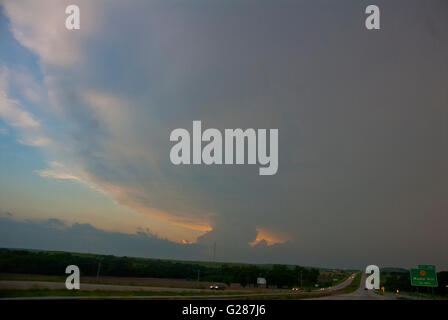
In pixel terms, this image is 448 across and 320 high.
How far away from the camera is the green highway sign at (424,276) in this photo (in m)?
33.9

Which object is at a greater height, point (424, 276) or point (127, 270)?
point (424, 276)

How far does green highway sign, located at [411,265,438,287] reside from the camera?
33.9 metres

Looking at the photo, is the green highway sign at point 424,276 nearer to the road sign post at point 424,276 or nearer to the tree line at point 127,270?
the road sign post at point 424,276

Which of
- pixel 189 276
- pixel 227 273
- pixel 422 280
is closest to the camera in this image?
pixel 422 280

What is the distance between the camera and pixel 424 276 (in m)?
34.4

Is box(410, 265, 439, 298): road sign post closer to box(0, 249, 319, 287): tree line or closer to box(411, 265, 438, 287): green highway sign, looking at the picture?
box(411, 265, 438, 287): green highway sign

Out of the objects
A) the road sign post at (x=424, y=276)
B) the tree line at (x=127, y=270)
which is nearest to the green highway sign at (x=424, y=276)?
the road sign post at (x=424, y=276)

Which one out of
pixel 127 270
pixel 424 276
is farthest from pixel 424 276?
pixel 127 270

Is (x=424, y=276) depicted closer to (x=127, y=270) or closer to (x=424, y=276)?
(x=424, y=276)
